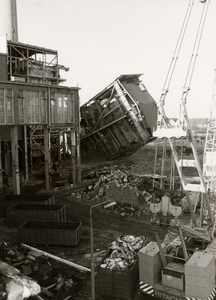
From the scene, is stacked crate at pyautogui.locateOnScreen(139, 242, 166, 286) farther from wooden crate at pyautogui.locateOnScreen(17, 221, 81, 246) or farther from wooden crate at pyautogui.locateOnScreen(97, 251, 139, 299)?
wooden crate at pyautogui.locateOnScreen(17, 221, 81, 246)

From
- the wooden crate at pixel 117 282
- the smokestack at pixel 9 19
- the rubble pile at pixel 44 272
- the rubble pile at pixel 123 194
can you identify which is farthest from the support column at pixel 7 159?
the wooden crate at pixel 117 282

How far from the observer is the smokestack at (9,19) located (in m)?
50.8

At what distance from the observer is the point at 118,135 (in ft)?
162

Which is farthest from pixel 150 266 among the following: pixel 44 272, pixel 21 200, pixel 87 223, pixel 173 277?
pixel 21 200

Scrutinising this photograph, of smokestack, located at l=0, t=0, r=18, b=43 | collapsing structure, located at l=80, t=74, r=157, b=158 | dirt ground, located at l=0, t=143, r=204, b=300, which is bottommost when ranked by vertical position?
dirt ground, located at l=0, t=143, r=204, b=300

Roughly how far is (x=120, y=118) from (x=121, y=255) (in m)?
32.8

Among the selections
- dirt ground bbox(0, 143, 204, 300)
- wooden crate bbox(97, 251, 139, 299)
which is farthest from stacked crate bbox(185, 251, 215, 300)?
dirt ground bbox(0, 143, 204, 300)

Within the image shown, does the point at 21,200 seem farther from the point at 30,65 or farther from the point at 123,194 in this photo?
the point at 30,65

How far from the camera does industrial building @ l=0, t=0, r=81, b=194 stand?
30.2 m

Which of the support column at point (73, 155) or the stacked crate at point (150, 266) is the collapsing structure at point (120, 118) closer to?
the support column at point (73, 155)

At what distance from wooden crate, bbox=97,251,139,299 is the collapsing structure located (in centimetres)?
3265

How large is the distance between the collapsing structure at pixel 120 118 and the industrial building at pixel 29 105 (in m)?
6.06

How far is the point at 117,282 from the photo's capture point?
14203mm

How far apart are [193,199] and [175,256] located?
1398 centimetres
